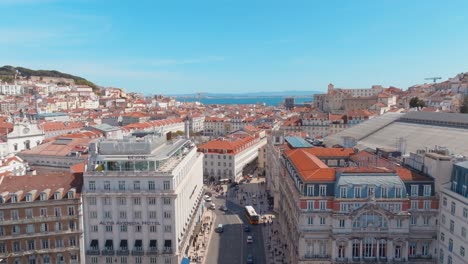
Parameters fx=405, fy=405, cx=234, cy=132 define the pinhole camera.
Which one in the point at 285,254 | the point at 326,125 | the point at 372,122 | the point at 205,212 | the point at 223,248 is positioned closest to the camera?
the point at 285,254

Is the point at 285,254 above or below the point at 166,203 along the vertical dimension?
below

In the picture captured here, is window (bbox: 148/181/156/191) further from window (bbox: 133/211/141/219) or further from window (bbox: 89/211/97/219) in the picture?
window (bbox: 89/211/97/219)

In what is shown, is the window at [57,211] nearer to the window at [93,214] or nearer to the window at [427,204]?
the window at [93,214]

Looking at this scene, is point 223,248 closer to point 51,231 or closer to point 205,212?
point 205,212

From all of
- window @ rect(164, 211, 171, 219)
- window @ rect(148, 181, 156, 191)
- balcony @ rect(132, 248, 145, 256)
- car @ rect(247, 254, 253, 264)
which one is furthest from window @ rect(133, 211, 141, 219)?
car @ rect(247, 254, 253, 264)

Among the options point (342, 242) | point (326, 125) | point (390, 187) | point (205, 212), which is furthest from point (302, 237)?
point (326, 125)

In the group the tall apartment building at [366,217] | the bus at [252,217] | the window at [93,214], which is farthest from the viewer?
the bus at [252,217]

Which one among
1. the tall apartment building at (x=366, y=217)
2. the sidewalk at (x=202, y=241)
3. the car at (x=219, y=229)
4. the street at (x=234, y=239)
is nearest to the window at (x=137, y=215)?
the sidewalk at (x=202, y=241)
